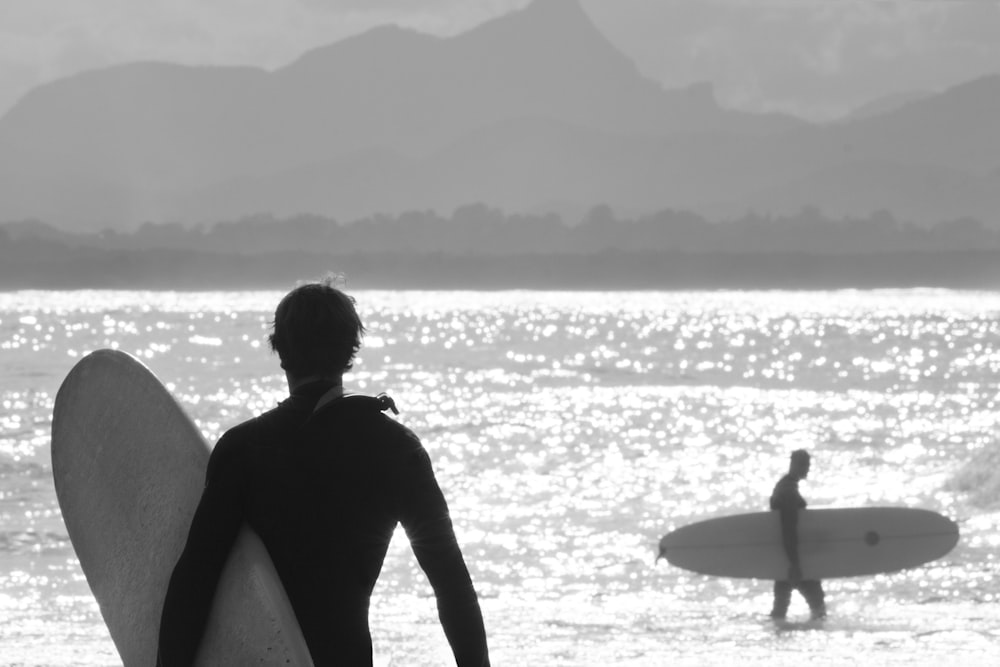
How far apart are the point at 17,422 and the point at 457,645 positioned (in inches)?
1519

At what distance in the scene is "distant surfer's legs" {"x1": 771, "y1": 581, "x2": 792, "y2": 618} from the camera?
1176cm

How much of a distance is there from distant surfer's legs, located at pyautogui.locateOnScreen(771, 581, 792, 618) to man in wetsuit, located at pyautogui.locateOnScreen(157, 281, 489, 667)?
961 cm

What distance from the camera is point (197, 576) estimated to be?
8.24 feet

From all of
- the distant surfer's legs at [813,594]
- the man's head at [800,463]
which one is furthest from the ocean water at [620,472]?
the man's head at [800,463]

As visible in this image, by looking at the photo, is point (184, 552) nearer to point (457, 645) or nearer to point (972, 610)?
point (457, 645)

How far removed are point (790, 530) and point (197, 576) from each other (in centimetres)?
956

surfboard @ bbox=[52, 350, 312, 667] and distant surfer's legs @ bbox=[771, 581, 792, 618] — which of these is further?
distant surfer's legs @ bbox=[771, 581, 792, 618]

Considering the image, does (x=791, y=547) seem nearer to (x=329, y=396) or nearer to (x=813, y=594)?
(x=813, y=594)

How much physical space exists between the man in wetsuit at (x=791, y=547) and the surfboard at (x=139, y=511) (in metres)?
8.94

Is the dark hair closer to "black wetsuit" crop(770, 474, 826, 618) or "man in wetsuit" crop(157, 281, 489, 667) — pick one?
"man in wetsuit" crop(157, 281, 489, 667)

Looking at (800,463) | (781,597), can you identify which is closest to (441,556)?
(800,463)

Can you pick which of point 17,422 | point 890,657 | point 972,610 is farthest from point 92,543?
point 17,422

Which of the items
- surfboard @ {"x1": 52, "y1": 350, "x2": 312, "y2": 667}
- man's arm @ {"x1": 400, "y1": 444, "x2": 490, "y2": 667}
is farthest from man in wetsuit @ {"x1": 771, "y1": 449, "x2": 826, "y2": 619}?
man's arm @ {"x1": 400, "y1": 444, "x2": 490, "y2": 667}

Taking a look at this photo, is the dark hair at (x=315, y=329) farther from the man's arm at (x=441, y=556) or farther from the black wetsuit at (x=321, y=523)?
the man's arm at (x=441, y=556)
